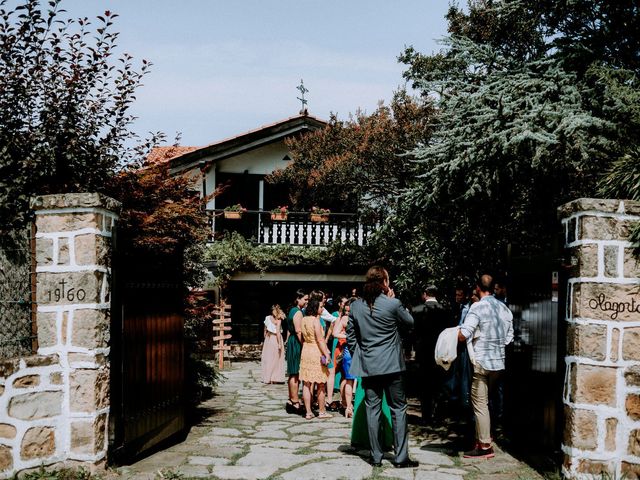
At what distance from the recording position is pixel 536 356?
21.2 ft

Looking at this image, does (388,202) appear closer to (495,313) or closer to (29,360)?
(495,313)

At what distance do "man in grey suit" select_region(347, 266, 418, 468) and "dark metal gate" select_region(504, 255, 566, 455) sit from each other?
49.2 inches

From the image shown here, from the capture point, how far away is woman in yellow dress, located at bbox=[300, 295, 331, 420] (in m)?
9.11

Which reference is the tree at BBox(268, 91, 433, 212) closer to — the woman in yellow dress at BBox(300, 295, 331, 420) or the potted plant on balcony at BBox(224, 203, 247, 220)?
the potted plant on balcony at BBox(224, 203, 247, 220)

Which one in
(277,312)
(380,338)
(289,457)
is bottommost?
(289,457)

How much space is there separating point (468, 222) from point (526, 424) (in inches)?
177

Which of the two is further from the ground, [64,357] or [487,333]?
[487,333]

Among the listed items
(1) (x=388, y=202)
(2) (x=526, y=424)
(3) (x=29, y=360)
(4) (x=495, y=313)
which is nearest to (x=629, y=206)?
(4) (x=495, y=313)

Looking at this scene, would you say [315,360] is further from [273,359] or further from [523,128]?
[273,359]

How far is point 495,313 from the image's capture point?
6516mm

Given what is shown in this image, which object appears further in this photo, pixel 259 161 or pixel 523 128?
pixel 259 161

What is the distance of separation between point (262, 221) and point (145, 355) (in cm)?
1392

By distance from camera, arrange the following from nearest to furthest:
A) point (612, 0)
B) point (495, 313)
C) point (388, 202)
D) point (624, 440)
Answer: point (624, 440) → point (495, 313) → point (612, 0) → point (388, 202)

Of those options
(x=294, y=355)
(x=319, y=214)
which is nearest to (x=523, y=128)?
(x=294, y=355)
